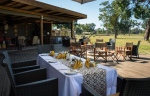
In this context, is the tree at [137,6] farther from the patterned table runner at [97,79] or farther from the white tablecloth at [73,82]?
the patterned table runner at [97,79]

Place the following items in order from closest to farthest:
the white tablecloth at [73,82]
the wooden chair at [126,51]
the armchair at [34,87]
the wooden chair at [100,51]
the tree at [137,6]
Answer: the armchair at [34,87]
the white tablecloth at [73,82]
the wooden chair at [100,51]
the wooden chair at [126,51]
the tree at [137,6]

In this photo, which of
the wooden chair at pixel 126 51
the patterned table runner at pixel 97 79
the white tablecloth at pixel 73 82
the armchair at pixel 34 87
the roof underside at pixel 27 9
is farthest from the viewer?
the wooden chair at pixel 126 51

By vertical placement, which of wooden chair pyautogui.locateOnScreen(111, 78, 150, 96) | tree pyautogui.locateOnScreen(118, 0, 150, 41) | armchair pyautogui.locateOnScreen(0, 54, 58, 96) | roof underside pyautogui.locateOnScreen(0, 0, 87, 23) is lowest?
armchair pyautogui.locateOnScreen(0, 54, 58, 96)

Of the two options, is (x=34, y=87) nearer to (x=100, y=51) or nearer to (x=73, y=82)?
(x=73, y=82)

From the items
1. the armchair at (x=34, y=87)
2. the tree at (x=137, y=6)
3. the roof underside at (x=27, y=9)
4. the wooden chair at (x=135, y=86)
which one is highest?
the tree at (x=137, y=6)

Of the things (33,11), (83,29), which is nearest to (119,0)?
(33,11)

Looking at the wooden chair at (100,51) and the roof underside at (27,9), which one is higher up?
the roof underside at (27,9)

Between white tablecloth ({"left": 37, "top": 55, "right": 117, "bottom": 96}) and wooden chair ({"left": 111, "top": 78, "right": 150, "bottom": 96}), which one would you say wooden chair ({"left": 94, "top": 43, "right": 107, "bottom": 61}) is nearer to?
white tablecloth ({"left": 37, "top": 55, "right": 117, "bottom": 96})

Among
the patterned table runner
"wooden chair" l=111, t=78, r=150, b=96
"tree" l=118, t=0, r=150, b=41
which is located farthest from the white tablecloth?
"tree" l=118, t=0, r=150, b=41

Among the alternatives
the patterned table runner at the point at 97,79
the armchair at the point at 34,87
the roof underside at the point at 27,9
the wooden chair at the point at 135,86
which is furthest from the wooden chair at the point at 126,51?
the wooden chair at the point at 135,86

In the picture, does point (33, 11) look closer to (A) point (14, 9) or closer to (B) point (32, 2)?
(A) point (14, 9)

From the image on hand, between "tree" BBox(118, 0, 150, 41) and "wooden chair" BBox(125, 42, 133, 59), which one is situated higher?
"tree" BBox(118, 0, 150, 41)

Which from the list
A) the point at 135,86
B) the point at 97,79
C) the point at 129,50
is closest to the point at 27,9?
the point at 129,50

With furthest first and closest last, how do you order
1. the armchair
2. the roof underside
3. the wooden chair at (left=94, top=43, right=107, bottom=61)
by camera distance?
the roof underside → the wooden chair at (left=94, top=43, right=107, bottom=61) → the armchair
